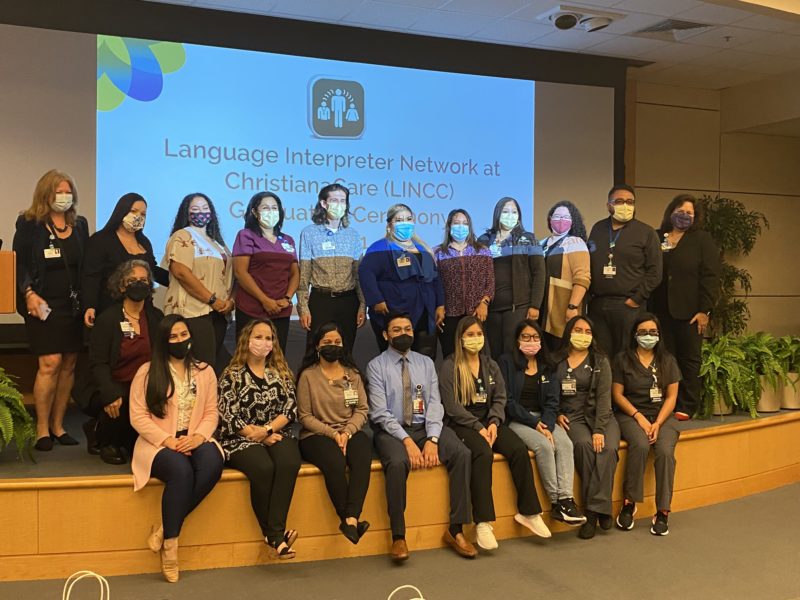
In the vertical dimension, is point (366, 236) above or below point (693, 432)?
above

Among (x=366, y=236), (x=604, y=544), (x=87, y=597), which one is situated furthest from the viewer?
(x=366, y=236)

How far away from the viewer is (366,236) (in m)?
6.53

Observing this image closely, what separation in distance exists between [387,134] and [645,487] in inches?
138

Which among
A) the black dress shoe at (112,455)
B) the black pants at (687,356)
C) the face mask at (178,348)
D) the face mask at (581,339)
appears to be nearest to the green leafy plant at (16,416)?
the black dress shoe at (112,455)

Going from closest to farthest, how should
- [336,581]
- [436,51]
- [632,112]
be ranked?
[336,581] < [436,51] < [632,112]

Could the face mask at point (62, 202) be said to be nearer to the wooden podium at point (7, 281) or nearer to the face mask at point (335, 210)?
the wooden podium at point (7, 281)

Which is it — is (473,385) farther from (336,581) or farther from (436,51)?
(436,51)

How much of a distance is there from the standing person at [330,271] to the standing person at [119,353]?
3.35 feet

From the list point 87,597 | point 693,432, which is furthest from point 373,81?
point 87,597

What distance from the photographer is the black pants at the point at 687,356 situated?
5449 millimetres

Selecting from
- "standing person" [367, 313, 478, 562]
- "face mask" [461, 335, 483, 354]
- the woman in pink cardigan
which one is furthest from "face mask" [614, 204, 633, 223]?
the woman in pink cardigan

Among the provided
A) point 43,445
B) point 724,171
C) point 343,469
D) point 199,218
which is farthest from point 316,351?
point 724,171

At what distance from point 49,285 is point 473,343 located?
2368 millimetres

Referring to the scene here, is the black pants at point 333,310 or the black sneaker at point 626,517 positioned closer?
the black sneaker at point 626,517
